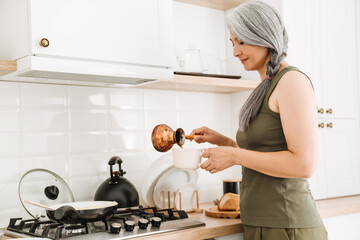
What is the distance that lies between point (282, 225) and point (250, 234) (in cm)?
15

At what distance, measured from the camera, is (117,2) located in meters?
1.69

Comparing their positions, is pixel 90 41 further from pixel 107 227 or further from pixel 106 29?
pixel 107 227

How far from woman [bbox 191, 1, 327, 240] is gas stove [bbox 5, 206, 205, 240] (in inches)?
11.1

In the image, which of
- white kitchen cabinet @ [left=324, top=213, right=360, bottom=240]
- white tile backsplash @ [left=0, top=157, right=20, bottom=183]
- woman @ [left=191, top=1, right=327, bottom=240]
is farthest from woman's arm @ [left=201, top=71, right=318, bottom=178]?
white tile backsplash @ [left=0, top=157, right=20, bottom=183]

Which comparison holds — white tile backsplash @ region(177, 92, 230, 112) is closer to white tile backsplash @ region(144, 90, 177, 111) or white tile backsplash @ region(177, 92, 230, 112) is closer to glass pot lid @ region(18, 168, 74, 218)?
white tile backsplash @ region(144, 90, 177, 111)

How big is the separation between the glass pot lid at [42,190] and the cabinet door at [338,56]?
4.88 ft

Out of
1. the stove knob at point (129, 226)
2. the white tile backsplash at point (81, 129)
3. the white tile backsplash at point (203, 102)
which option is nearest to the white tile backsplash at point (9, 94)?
the white tile backsplash at point (81, 129)

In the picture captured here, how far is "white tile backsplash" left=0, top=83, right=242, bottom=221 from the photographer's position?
185 cm

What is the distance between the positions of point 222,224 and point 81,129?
81cm

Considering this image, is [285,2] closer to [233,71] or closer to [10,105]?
[233,71]

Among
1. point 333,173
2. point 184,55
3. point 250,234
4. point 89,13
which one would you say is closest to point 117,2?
point 89,13

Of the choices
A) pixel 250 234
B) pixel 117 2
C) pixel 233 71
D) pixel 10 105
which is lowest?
pixel 250 234

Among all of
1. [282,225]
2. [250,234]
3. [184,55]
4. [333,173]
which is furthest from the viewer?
[333,173]

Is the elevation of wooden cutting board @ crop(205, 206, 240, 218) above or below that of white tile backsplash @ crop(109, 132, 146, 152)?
below
